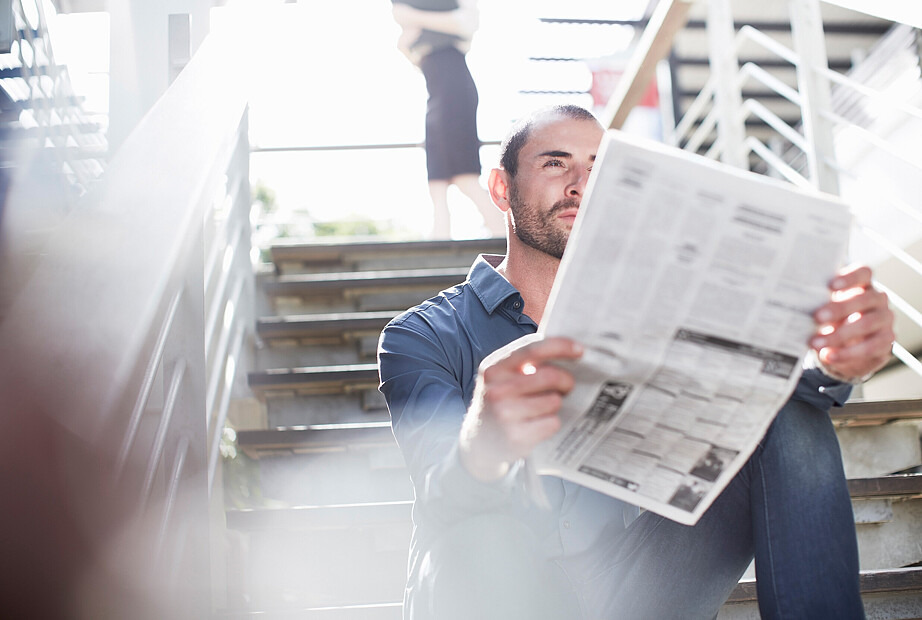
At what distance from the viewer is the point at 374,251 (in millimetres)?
2666

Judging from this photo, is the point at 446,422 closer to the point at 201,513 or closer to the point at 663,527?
the point at 663,527

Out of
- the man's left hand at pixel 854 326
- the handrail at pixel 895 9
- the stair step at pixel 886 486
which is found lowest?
the stair step at pixel 886 486

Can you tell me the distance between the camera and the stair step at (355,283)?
2.35 meters

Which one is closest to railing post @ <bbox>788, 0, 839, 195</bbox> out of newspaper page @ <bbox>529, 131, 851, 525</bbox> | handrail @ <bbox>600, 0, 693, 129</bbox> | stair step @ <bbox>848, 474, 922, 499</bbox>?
handrail @ <bbox>600, 0, 693, 129</bbox>

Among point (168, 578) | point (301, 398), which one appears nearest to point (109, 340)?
point (168, 578)

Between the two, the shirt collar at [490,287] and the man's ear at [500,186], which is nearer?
the shirt collar at [490,287]

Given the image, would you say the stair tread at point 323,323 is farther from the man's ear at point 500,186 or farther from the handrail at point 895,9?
the handrail at point 895,9

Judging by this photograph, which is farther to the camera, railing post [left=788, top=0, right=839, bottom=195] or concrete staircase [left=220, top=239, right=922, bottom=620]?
railing post [left=788, top=0, right=839, bottom=195]

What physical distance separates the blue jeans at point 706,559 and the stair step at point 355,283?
1.44 metres

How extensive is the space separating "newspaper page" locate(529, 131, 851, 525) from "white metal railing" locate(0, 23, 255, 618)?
1.03 ft

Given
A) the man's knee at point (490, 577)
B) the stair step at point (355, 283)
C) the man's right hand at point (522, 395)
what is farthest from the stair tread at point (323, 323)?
the man's right hand at point (522, 395)

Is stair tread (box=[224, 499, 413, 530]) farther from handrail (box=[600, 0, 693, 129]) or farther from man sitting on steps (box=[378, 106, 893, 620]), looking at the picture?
handrail (box=[600, 0, 693, 129])

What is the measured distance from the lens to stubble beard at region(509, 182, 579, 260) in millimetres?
1341

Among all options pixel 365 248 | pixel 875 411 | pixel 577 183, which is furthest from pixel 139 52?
pixel 365 248
